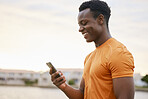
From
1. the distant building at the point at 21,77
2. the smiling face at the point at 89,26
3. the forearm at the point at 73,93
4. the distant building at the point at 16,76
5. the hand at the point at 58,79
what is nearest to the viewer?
the smiling face at the point at 89,26

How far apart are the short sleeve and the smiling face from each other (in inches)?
11.0

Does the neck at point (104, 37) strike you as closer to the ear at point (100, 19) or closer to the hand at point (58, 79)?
the ear at point (100, 19)

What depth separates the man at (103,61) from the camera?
1.91 m

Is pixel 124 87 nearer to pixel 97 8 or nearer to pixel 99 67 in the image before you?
pixel 99 67

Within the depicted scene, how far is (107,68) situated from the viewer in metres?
1.98

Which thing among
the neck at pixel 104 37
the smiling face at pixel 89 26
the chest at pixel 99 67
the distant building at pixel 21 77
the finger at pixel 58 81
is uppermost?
the smiling face at pixel 89 26

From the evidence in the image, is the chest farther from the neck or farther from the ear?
the ear

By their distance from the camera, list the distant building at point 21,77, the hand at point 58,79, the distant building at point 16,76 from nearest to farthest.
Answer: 1. the hand at point 58,79
2. the distant building at point 21,77
3. the distant building at point 16,76

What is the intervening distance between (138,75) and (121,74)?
73.3 metres

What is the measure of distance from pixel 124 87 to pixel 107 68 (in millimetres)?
187

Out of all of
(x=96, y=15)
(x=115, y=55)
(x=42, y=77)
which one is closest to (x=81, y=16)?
(x=96, y=15)

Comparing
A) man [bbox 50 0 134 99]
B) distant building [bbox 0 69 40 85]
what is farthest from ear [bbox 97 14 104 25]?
distant building [bbox 0 69 40 85]

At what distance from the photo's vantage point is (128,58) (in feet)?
6.33

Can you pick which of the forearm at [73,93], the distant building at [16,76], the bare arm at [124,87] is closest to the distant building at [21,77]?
the distant building at [16,76]
